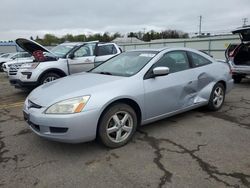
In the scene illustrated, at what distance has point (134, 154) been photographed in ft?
12.3

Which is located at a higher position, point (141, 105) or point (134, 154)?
point (141, 105)

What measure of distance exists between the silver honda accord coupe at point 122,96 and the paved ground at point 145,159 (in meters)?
0.32

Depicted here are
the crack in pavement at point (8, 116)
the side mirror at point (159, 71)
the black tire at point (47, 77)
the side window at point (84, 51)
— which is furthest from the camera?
the side window at point (84, 51)

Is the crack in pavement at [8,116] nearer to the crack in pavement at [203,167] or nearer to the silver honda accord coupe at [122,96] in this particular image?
the silver honda accord coupe at [122,96]

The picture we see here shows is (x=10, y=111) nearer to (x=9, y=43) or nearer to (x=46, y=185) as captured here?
(x=46, y=185)

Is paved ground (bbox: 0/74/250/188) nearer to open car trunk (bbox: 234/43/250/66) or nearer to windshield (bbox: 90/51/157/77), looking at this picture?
windshield (bbox: 90/51/157/77)

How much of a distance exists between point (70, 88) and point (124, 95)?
83cm

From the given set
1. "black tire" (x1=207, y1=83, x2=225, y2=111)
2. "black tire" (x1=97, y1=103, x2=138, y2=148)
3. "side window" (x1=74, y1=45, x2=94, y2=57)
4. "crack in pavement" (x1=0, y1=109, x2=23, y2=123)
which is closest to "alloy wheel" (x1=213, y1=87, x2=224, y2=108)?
"black tire" (x1=207, y1=83, x2=225, y2=111)

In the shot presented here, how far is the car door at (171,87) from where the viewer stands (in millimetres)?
4301

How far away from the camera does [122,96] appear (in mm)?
3865

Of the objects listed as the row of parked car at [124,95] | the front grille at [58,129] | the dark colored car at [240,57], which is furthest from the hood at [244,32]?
the front grille at [58,129]

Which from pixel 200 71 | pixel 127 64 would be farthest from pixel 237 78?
pixel 127 64

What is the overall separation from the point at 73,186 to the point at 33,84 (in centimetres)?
541

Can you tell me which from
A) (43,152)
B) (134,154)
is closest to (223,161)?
(134,154)
